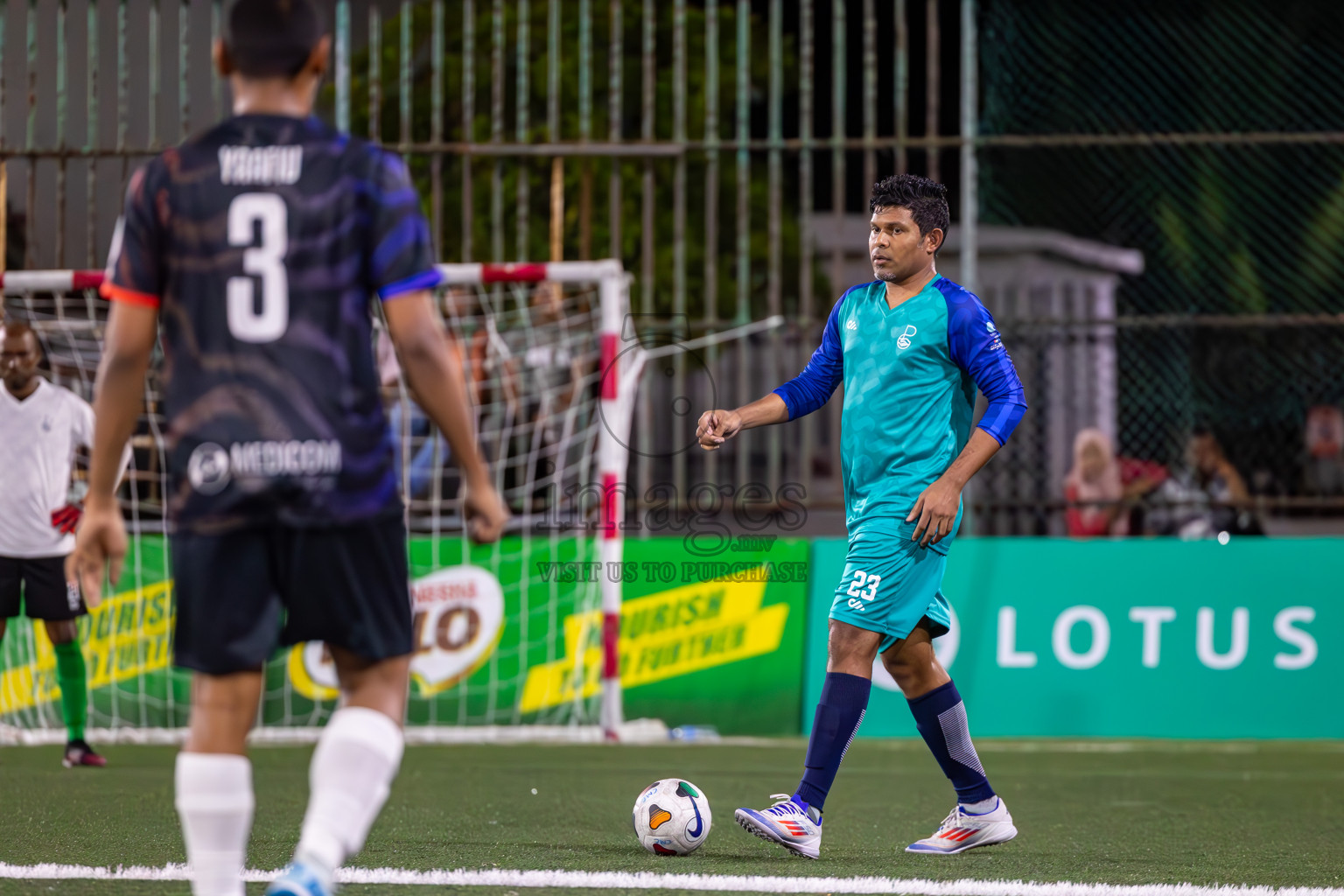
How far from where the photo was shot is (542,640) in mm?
10000

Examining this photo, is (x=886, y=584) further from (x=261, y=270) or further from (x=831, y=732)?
(x=261, y=270)

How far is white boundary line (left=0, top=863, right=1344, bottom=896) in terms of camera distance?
422cm

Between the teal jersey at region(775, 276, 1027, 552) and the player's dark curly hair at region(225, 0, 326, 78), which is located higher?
the player's dark curly hair at region(225, 0, 326, 78)

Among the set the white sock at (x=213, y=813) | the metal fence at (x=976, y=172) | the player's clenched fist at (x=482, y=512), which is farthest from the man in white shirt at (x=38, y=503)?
the player's clenched fist at (x=482, y=512)

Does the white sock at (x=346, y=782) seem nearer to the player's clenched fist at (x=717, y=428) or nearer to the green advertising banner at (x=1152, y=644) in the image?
the player's clenched fist at (x=717, y=428)

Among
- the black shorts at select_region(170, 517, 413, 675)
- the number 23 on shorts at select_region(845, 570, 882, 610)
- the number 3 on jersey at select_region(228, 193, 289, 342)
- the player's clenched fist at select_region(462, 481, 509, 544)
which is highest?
the number 3 on jersey at select_region(228, 193, 289, 342)

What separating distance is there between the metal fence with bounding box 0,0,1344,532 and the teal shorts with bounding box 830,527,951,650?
18.1 feet

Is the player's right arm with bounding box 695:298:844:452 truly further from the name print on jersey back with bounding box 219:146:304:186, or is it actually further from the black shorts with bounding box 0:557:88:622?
the black shorts with bounding box 0:557:88:622

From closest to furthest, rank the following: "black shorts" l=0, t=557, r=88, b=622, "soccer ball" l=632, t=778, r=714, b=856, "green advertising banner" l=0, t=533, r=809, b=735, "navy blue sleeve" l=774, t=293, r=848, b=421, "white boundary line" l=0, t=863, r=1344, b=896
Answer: "white boundary line" l=0, t=863, r=1344, b=896, "soccer ball" l=632, t=778, r=714, b=856, "navy blue sleeve" l=774, t=293, r=848, b=421, "black shorts" l=0, t=557, r=88, b=622, "green advertising banner" l=0, t=533, r=809, b=735

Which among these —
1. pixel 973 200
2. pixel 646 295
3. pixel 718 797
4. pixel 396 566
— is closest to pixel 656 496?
pixel 646 295

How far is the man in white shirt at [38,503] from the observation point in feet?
26.8

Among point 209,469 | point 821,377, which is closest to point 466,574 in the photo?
point 821,377

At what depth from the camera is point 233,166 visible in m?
3.10

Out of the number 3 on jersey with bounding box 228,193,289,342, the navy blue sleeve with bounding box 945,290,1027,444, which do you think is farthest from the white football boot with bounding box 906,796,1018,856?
the number 3 on jersey with bounding box 228,193,289,342
